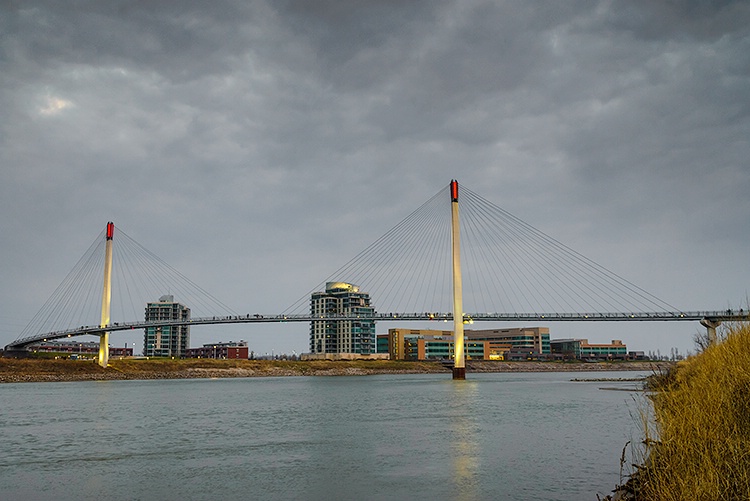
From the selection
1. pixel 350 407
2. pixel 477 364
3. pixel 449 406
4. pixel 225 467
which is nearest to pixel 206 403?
pixel 350 407

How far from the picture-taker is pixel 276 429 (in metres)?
→ 33.4

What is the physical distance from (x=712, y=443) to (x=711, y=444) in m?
0.10

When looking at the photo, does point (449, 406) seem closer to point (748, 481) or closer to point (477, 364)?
point (748, 481)

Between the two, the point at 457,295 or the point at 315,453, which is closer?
the point at 315,453

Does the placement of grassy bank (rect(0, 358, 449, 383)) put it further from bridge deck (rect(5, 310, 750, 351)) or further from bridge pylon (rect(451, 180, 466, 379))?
bridge pylon (rect(451, 180, 466, 379))

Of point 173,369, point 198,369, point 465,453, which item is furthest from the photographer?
point 198,369

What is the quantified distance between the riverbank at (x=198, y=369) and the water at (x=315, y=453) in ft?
232

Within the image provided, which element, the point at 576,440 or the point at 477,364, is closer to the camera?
the point at 576,440

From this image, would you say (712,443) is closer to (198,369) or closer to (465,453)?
(465,453)

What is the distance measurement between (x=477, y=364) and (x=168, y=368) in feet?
313

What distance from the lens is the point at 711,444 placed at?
10.6 meters

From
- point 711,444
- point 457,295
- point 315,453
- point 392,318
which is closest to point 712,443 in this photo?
point 711,444

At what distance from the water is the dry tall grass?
5101 millimetres

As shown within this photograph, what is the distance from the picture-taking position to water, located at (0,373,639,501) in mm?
17844
